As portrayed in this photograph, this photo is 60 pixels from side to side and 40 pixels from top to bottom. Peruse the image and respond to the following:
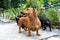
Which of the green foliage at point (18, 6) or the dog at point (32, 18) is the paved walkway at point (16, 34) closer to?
the dog at point (32, 18)

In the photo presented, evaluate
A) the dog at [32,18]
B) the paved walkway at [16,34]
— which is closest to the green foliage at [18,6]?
the paved walkway at [16,34]

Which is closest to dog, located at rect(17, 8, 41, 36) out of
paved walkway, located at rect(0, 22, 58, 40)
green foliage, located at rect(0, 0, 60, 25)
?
paved walkway, located at rect(0, 22, 58, 40)

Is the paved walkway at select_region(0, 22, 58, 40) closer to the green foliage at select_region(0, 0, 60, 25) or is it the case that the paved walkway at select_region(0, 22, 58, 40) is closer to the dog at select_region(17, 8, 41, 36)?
the dog at select_region(17, 8, 41, 36)

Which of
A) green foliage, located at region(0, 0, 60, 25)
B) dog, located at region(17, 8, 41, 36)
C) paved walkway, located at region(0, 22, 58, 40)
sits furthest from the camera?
green foliage, located at region(0, 0, 60, 25)

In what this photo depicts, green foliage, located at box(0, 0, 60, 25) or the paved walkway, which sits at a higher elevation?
green foliage, located at box(0, 0, 60, 25)

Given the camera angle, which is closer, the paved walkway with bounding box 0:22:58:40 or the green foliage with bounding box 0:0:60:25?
the paved walkway with bounding box 0:22:58:40

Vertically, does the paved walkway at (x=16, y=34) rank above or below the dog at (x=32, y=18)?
below

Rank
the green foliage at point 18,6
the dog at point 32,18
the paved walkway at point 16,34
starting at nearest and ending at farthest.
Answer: the dog at point 32,18
the paved walkway at point 16,34
the green foliage at point 18,6

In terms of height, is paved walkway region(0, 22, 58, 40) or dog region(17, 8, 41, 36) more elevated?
dog region(17, 8, 41, 36)

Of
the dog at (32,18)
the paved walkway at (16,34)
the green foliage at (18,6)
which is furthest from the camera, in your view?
the green foliage at (18,6)

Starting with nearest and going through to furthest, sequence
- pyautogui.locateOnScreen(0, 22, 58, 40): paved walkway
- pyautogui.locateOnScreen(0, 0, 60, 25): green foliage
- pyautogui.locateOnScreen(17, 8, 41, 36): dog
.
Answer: pyautogui.locateOnScreen(17, 8, 41, 36): dog < pyautogui.locateOnScreen(0, 22, 58, 40): paved walkway < pyautogui.locateOnScreen(0, 0, 60, 25): green foliage

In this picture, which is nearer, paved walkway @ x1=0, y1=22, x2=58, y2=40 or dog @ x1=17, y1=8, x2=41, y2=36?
dog @ x1=17, y1=8, x2=41, y2=36

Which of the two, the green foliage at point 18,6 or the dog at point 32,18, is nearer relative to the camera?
the dog at point 32,18

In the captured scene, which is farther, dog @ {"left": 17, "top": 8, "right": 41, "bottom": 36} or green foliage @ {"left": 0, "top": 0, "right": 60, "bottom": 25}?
green foliage @ {"left": 0, "top": 0, "right": 60, "bottom": 25}
